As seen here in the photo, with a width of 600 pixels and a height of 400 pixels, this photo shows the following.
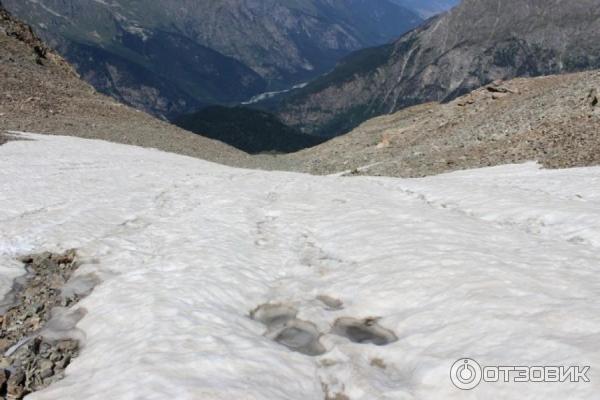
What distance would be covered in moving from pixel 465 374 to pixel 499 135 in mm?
33908

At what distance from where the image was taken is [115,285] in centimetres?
1223

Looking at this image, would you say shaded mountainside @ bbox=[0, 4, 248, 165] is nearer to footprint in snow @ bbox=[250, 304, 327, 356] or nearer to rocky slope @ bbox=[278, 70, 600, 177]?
rocky slope @ bbox=[278, 70, 600, 177]

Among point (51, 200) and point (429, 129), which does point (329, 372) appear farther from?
→ point (429, 129)

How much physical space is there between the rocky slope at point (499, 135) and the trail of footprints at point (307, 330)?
21.7m

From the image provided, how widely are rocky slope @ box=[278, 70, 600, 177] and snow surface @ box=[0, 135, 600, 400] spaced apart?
6909 millimetres

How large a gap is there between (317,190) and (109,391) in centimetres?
1873

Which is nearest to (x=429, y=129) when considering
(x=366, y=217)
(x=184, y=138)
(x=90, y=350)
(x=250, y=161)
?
(x=250, y=161)

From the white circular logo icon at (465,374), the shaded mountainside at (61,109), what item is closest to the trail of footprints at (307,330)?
the white circular logo icon at (465,374)

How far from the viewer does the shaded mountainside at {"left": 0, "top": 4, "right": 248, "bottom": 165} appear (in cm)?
5284

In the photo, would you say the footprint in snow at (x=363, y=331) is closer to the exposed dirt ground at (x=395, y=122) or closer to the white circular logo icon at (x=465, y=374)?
the white circular logo icon at (x=465, y=374)

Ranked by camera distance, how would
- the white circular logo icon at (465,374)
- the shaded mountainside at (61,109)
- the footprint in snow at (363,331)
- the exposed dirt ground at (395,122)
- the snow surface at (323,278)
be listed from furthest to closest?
the shaded mountainside at (61,109) < the exposed dirt ground at (395,122) < the footprint in snow at (363,331) < the snow surface at (323,278) < the white circular logo icon at (465,374)

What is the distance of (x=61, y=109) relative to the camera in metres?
59.9

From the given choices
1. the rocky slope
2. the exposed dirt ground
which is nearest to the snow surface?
the rocky slope

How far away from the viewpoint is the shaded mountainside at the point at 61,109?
52844mm
